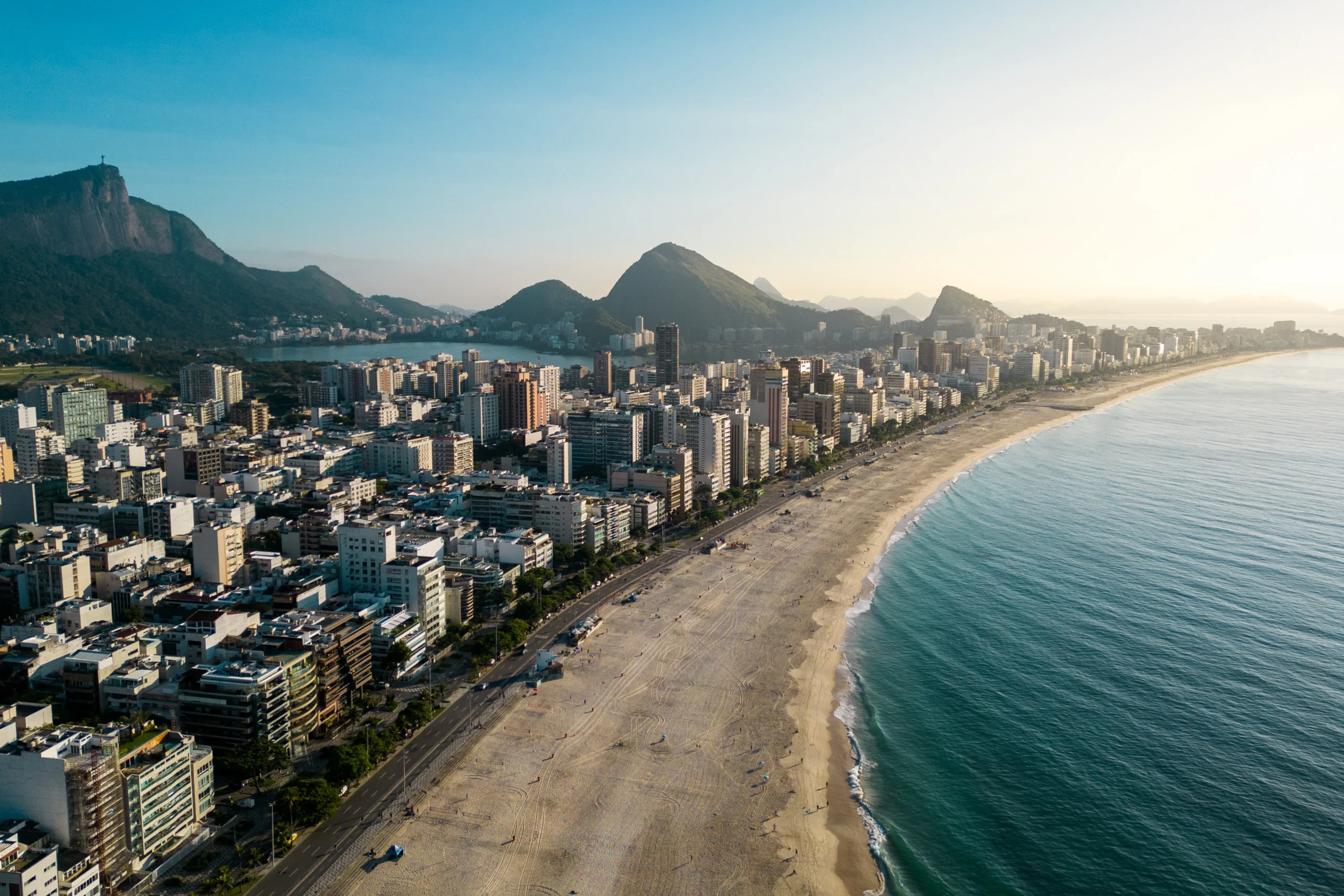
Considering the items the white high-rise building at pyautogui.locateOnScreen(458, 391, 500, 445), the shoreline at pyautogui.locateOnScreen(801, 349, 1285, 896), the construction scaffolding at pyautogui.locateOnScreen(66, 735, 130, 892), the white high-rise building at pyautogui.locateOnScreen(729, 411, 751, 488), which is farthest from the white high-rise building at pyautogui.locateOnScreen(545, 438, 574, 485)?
the construction scaffolding at pyautogui.locateOnScreen(66, 735, 130, 892)

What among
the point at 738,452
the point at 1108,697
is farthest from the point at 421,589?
the point at 738,452

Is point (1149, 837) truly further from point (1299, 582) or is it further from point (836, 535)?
point (836, 535)

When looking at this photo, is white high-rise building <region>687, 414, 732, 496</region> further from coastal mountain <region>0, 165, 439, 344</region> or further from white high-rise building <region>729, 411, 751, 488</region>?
coastal mountain <region>0, 165, 439, 344</region>

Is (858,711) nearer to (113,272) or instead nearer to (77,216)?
(113,272)

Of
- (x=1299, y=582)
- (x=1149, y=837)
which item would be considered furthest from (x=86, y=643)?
(x=1299, y=582)

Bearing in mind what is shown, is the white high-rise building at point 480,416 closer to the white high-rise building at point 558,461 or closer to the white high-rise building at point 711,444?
the white high-rise building at point 558,461

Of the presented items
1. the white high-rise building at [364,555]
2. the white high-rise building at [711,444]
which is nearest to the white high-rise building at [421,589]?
the white high-rise building at [364,555]

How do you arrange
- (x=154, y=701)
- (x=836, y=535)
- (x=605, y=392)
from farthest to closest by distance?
(x=605, y=392), (x=836, y=535), (x=154, y=701)
